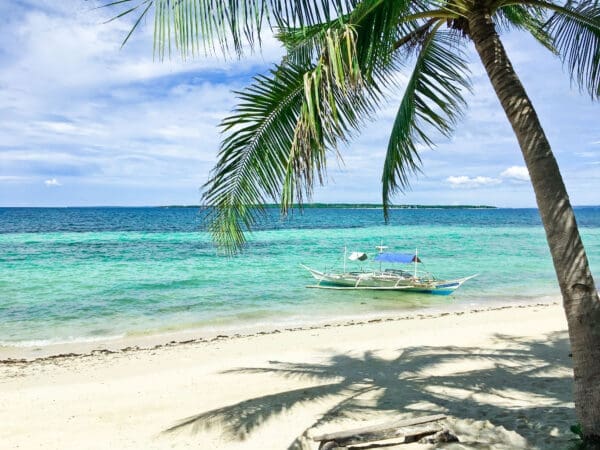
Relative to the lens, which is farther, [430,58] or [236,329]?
[236,329]

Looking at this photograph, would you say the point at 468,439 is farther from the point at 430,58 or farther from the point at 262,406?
the point at 430,58

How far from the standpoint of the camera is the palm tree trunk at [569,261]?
326 centimetres

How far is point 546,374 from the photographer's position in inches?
253

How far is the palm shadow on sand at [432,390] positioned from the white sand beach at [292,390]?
0.06 ft

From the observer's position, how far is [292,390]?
20.2ft

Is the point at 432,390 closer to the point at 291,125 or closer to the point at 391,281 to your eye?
the point at 291,125

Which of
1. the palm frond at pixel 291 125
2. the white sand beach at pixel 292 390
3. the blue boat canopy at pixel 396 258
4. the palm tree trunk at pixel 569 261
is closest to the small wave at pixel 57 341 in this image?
the white sand beach at pixel 292 390

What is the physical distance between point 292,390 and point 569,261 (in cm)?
388

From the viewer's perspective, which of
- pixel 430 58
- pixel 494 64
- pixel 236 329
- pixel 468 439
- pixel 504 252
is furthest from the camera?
pixel 504 252

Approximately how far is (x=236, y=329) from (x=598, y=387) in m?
10.2

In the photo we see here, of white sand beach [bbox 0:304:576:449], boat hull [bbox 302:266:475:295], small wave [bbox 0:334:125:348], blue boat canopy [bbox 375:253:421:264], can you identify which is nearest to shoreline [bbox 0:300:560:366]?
small wave [bbox 0:334:125:348]

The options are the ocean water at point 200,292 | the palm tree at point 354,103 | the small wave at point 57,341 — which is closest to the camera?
the palm tree at point 354,103

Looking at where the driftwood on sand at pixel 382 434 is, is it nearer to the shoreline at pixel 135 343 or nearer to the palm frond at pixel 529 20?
the palm frond at pixel 529 20

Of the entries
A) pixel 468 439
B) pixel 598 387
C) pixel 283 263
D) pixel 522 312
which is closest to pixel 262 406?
pixel 468 439
